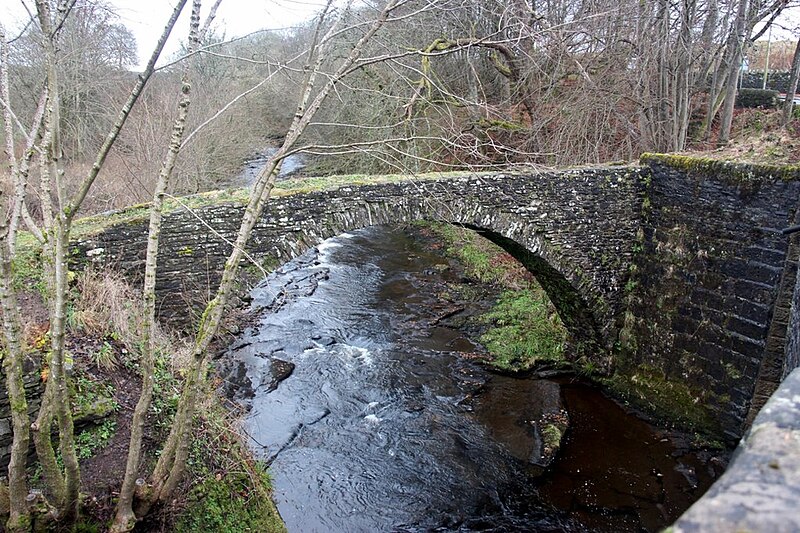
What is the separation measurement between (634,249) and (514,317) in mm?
3376

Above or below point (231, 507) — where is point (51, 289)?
above

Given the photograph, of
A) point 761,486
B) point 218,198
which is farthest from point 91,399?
point 761,486

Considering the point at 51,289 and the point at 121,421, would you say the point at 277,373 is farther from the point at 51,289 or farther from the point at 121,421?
the point at 51,289

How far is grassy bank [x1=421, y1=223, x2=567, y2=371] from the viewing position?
1099cm

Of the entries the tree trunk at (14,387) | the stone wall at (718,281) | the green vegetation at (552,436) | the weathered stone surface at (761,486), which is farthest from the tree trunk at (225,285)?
the stone wall at (718,281)

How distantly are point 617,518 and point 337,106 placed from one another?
12.2 meters

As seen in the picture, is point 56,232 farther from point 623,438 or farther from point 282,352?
point 623,438

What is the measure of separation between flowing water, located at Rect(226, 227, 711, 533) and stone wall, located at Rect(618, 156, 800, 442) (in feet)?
3.99

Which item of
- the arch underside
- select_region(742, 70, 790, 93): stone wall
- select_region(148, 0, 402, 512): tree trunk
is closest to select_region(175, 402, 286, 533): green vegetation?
select_region(148, 0, 402, 512): tree trunk

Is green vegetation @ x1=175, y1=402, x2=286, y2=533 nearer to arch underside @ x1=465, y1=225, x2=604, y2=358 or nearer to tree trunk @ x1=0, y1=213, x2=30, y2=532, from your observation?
tree trunk @ x1=0, y1=213, x2=30, y2=532

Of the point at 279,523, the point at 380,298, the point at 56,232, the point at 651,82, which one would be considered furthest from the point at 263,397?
the point at 651,82

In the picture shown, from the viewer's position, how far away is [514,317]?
12273 millimetres

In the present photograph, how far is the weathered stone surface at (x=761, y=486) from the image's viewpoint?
84 centimetres

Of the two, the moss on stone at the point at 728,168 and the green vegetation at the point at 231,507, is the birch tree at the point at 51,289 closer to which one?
the green vegetation at the point at 231,507
